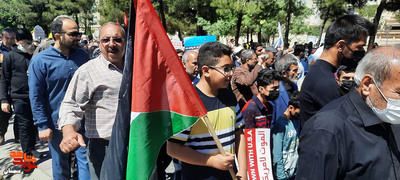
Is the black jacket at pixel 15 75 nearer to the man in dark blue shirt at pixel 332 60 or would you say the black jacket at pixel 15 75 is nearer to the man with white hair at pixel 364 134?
the man in dark blue shirt at pixel 332 60

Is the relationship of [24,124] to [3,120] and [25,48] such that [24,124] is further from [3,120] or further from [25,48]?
[25,48]

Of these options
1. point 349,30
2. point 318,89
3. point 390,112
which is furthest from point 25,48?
point 390,112

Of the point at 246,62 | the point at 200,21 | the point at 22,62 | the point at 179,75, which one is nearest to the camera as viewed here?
the point at 179,75

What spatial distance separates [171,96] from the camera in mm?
1816

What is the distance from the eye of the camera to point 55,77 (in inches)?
134

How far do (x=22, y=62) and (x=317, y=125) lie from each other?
5270mm

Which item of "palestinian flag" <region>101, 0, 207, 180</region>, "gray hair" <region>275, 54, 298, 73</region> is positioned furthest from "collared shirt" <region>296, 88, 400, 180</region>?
"gray hair" <region>275, 54, 298, 73</region>

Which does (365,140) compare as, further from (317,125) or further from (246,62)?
(246,62)

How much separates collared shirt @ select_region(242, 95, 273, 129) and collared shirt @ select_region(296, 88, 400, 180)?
1.90m

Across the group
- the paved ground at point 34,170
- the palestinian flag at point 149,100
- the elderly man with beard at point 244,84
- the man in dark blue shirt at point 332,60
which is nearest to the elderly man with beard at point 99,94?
the palestinian flag at point 149,100

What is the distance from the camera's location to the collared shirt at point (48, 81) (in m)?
3.25

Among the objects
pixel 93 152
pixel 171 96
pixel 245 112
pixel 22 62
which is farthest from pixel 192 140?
pixel 22 62

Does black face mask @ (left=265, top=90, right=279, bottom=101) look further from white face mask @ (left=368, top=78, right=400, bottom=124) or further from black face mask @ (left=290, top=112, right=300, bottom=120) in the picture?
white face mask @ (left=368, top=78, right=400, bottom=124)

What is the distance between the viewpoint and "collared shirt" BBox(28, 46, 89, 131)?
3246mm
